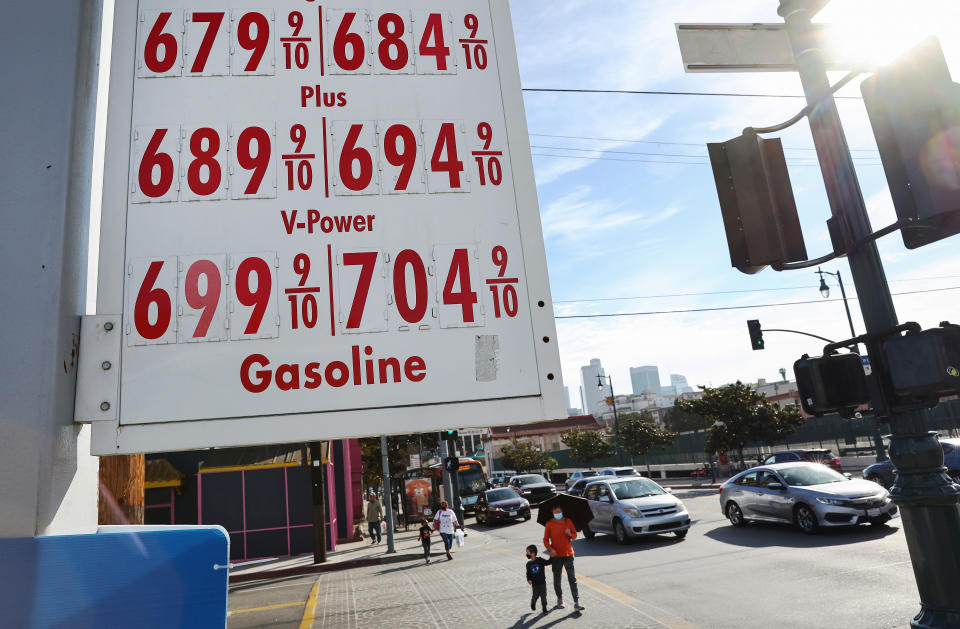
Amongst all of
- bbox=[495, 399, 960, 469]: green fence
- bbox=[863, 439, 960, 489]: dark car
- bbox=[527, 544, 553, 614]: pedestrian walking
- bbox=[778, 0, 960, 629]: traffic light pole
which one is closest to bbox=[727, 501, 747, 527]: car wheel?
bbox=[863, 439, 960, 489]: dark car

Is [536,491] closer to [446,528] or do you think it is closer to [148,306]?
[446,528]

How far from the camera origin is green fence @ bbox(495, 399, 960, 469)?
3247 cm

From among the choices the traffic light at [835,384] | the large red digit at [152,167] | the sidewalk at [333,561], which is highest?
the large red digit at [152,167]

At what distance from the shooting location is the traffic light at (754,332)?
23.6 metres

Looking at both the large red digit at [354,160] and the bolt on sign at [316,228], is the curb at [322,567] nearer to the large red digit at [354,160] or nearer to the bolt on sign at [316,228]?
the bolt on sign at [316,228]

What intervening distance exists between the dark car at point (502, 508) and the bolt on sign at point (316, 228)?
24.0 metres

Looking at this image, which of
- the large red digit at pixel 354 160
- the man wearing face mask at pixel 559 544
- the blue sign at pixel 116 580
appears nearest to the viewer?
the blue sign at pixel 116 580

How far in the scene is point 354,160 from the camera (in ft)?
7.34

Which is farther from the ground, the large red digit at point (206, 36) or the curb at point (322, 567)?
the large red digit at point (206, 36)

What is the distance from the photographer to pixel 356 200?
2197mm

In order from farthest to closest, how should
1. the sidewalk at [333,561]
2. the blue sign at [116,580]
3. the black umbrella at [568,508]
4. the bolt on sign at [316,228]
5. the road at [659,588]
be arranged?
the sidewalk at [333,561]
the black umbrella at [568,508]
the road at [659,588]
the bolt on sign at [316,228]
the blue sign at [116,580]

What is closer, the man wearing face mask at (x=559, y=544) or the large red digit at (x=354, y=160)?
the large red digit at (x=354, y=160)

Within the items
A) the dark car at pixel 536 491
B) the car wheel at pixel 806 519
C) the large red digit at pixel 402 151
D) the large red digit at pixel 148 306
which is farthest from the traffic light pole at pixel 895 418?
the dark car at pixel 536 491

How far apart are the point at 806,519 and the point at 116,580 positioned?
49.8ft
